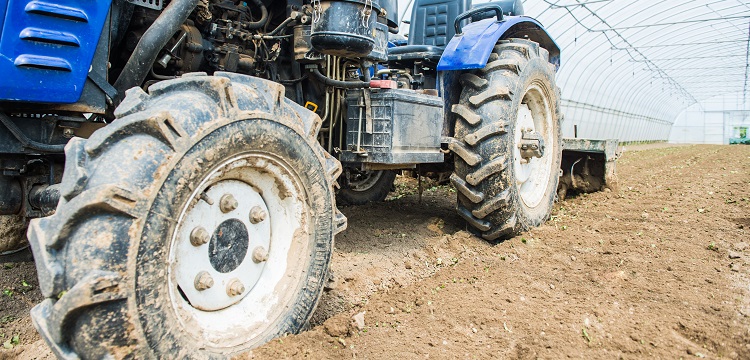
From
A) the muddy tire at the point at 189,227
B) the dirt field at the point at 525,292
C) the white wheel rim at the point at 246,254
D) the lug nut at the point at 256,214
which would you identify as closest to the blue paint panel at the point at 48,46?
the muddy tire at the point at 189,227

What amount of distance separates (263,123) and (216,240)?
466mm

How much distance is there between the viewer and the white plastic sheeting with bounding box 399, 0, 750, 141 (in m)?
16.9

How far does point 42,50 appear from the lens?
2076 mm

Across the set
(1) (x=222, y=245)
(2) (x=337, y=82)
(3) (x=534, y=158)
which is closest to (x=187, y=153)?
(1) (x=222, y=245)

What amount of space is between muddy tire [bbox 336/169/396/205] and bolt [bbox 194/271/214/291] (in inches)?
111

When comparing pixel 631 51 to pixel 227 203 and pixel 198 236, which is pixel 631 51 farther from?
pixel 198 236

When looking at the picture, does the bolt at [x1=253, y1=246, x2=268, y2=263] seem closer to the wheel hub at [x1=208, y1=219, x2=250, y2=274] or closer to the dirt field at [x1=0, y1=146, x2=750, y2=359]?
the wheel hub at [x1=208, y1=219, x2=250, y2=274]

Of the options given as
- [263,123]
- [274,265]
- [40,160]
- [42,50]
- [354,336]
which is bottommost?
[354,336]

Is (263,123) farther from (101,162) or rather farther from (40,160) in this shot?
(40,160)

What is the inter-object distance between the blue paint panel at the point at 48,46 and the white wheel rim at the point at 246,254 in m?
0.67

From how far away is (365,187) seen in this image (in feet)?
17.2

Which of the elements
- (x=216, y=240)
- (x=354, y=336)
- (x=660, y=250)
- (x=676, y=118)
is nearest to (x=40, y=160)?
(x=216, y=240)

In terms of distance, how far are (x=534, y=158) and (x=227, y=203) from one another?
132 inches

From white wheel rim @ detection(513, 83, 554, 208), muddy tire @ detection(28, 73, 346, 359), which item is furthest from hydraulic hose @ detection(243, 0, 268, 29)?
white wheel rim @ detection(513, 83, 554, 208)
